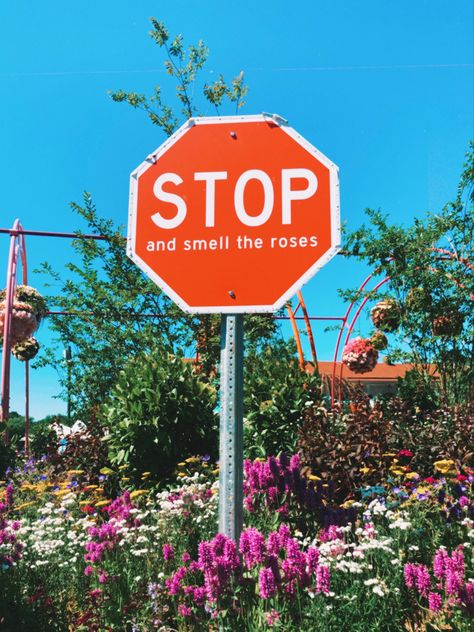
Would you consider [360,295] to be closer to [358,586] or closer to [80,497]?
[80,497]

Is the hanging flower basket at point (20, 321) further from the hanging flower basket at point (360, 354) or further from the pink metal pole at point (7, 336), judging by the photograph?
the hanging flower basket at point (360, 354)

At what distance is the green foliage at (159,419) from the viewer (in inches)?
210

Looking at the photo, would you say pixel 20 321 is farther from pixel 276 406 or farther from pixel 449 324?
pixel 449 324

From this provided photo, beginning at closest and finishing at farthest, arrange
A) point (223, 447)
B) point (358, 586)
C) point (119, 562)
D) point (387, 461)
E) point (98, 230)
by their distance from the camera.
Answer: point (223, 447)
point (358, 586)
point (119, 562)
point (387, 461)
point (98, 230)

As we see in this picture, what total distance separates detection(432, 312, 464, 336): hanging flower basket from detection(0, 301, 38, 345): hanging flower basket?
23.8ft

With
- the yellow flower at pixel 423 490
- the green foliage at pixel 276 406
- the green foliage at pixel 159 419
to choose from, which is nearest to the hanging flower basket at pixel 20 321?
the green foliage at pixel 159 419

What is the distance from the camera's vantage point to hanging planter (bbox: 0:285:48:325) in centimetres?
984

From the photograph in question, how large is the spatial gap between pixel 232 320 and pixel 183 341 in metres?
7.28

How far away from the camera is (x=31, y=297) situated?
9930 mm

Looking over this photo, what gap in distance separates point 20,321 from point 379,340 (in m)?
6.69

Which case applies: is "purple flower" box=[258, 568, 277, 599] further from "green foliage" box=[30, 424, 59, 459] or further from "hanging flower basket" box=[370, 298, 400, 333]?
"green foliage" box=[30, 424, 59, 459]

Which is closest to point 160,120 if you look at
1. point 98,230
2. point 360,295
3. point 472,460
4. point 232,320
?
point 98,230

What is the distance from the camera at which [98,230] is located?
10.1 metres

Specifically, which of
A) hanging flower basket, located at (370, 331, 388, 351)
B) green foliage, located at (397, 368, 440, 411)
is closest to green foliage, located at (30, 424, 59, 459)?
hanging flower basket, located at (370, 331, 388, 351)
